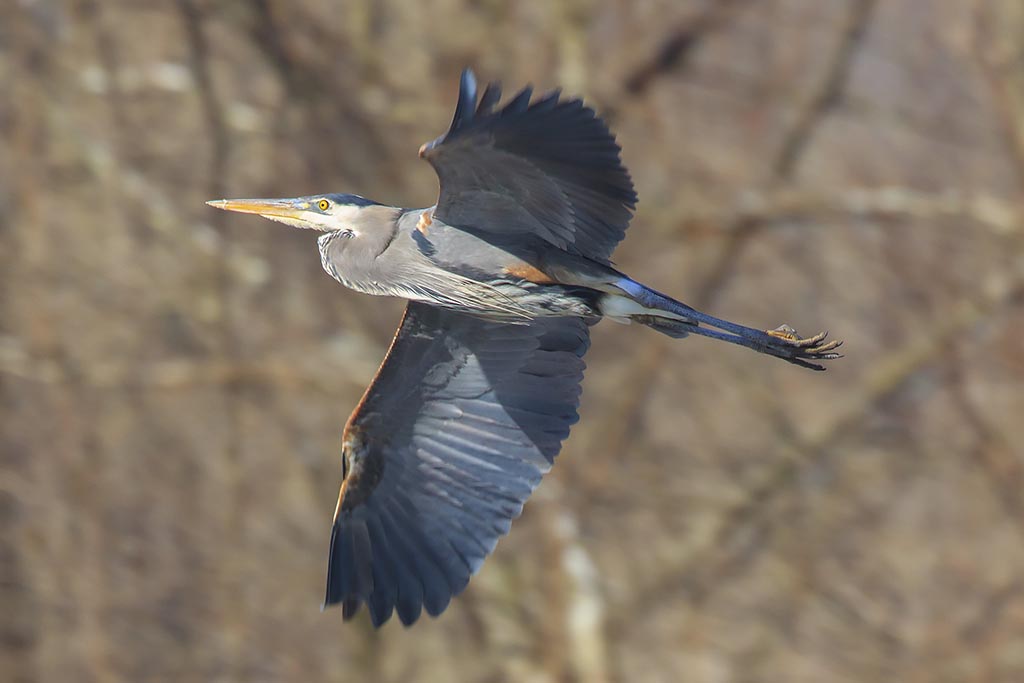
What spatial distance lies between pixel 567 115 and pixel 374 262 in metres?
0.95

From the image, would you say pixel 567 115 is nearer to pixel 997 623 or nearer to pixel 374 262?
pixel 374 262

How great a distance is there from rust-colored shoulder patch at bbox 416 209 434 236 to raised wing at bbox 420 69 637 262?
0.21ft

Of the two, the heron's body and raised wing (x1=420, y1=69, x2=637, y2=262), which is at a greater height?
raised wing (x1=420, y1=69, x2=637, y2=262)

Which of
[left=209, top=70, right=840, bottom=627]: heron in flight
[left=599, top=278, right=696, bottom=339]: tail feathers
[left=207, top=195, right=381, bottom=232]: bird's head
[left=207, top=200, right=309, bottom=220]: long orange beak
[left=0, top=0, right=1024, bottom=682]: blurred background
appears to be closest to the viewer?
[left=209, top=70, right=840, bottom=627]: heron in flight

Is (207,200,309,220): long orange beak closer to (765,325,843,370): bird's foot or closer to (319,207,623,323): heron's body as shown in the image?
(319,207,623,323): heron's body

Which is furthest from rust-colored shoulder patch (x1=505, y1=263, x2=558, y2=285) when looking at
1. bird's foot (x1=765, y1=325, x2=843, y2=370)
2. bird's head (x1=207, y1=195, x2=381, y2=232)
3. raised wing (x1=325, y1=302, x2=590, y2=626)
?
bird's foot (x1=765, y1=325, x2=843, y2=370)

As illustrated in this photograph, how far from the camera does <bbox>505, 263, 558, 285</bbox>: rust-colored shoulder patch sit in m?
4.80

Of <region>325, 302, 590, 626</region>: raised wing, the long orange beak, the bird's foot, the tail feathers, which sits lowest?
<region>325, 302, 590, 626</region>: raised wing

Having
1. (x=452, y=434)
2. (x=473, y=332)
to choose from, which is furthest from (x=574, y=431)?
(x=473, y=332)

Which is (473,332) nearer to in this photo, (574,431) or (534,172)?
(534,172)

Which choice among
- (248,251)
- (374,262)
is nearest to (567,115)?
(374,262)

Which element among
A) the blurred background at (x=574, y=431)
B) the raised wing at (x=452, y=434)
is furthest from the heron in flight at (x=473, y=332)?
the blurred background at (x=574, y=431)

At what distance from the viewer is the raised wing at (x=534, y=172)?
414cm

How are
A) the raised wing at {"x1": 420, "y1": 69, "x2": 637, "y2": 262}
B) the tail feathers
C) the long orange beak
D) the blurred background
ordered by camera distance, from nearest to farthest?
1. the raised wing at {"x1": 420, "y1": 69, "x2": 637, "y2": 262}
2. the tail feathers
3. the long orange beak
4. the blurred background
